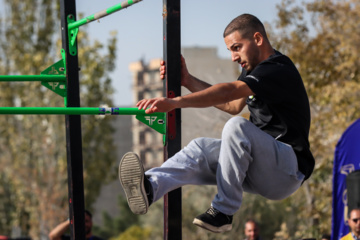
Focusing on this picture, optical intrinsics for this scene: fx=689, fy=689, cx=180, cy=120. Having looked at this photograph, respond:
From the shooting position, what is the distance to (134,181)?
3715 mm

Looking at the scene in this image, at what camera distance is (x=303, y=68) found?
12289mm

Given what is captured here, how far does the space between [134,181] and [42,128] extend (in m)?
19.0

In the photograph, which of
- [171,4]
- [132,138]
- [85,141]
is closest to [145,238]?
[85,141]

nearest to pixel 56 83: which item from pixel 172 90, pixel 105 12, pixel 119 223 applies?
pixel 105 12

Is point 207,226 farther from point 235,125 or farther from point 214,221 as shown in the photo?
point 235,125

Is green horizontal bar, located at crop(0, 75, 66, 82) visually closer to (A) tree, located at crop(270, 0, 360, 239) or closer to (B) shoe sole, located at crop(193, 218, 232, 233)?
(B) shoe sole, located at crop(193, 218, 232, 233)

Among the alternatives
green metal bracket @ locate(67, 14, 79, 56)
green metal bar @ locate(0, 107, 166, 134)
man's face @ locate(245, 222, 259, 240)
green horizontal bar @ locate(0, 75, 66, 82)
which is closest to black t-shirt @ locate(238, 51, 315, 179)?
green metal bar @ locate(0, 107, 166, 134)

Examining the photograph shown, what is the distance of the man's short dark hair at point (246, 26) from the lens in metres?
3.99

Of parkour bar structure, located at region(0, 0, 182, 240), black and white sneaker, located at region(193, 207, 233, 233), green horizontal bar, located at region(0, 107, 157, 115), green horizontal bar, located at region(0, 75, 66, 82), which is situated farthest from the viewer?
green horizontal bar, located at region(0, 75, 66, 82)

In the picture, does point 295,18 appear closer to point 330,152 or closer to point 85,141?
point 330,152

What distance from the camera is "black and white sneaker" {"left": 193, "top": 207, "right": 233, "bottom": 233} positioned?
380cm

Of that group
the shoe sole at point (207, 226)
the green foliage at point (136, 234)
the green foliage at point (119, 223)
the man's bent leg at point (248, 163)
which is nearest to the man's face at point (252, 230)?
the man's bent leg at point (248, 163)

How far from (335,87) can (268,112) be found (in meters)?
8.35

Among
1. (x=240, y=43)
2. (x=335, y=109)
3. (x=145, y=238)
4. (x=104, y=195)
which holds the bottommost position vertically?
(x=104, y=195)
